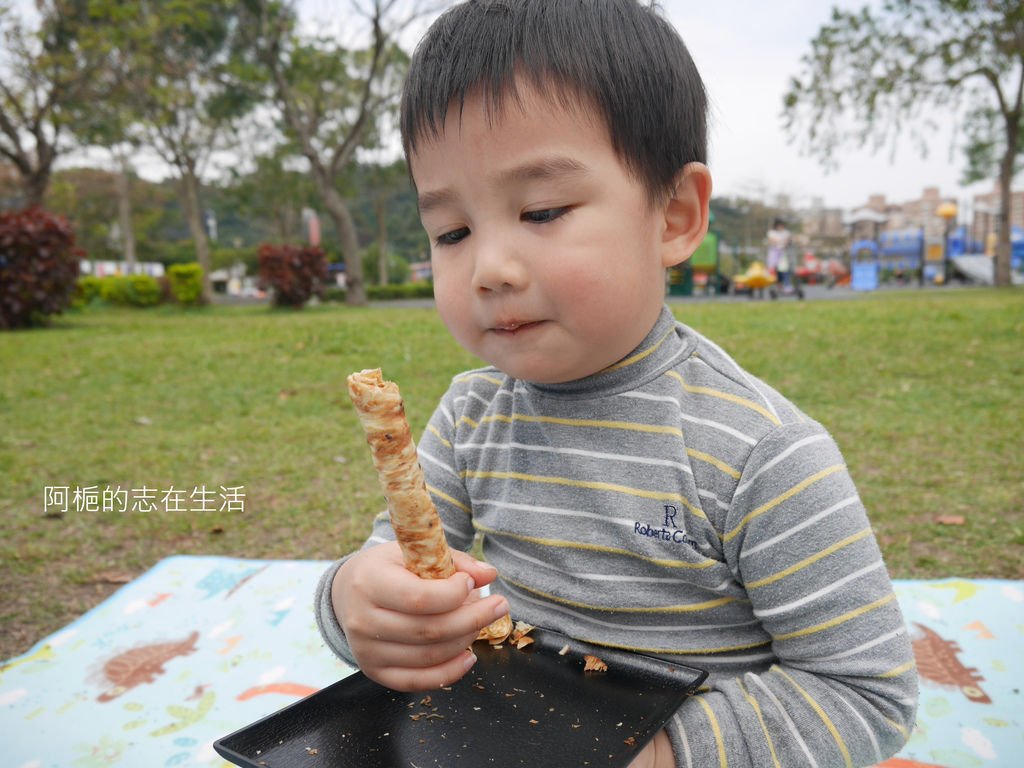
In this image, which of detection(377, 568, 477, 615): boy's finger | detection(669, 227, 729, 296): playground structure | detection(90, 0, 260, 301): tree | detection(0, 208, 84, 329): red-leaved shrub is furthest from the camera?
detection(669, 227, 729, 296): playground structure

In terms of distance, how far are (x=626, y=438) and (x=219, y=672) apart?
1378 mm

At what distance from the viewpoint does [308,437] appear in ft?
14.0

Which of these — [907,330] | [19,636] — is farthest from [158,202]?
[19,636]

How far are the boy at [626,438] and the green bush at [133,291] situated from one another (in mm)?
18459

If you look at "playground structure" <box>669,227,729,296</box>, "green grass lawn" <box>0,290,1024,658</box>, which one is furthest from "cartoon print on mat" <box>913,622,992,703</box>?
"playground structure" <box>669,227,729,296</box>

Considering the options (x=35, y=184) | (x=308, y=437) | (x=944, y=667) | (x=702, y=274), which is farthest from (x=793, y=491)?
(x=702, y=274)

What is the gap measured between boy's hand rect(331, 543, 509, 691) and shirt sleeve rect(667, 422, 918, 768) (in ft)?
1.04

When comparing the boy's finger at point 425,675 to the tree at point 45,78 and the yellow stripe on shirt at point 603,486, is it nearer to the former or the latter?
the yellow stripe on shirt at point 603,486

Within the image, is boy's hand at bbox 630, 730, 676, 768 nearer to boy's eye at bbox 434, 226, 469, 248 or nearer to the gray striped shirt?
the gray striped shirt

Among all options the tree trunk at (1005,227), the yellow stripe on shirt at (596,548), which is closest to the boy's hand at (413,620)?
the yellow stripe on shirt at (596,548)

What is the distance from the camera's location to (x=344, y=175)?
25.1m

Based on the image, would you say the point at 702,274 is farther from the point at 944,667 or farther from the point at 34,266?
the point at 944,667

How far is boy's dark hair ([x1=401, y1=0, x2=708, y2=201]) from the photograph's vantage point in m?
1.07

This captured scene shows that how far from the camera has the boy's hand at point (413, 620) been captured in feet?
3.31
